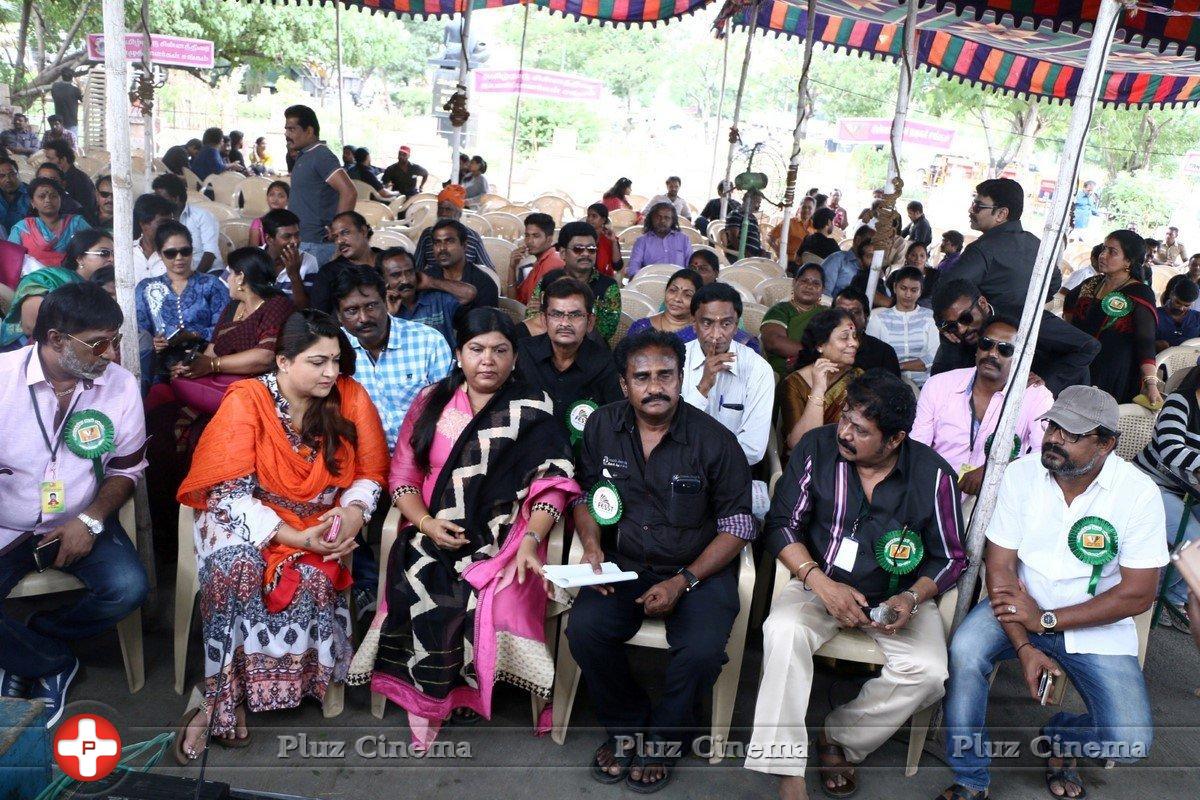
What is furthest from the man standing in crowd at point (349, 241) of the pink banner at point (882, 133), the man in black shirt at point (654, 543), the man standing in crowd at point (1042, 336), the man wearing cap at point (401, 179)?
the pink banner at point (882, 133)

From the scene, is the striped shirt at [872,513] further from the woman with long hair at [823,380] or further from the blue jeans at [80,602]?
the blue jeans at [80,602]

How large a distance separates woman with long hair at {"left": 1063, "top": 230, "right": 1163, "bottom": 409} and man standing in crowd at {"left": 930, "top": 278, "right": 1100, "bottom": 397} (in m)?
1.17

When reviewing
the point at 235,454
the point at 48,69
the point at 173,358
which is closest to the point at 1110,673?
the point at 235,454

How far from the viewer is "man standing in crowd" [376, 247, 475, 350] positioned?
15.4ft

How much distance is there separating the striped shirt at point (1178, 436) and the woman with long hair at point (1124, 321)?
1053 mm

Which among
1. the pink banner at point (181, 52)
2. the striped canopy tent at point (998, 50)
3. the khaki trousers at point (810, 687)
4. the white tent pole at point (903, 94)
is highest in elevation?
the striped canopy tent at point (998, 50)

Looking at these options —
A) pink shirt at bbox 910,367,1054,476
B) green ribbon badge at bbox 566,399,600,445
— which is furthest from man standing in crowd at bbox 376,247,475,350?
pink shirt at bbox 910,367,1054,476

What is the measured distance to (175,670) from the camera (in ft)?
11.2

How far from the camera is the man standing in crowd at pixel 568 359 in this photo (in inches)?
160

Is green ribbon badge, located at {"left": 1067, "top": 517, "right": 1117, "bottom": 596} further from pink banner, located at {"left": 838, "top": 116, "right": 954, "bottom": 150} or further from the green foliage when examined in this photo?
the green foliage

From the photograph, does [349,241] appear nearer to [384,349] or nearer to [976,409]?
[384,349]

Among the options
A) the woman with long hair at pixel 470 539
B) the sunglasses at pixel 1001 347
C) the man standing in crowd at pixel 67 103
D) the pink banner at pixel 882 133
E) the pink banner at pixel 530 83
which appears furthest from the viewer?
the man standing in crowd at pixel 67 103

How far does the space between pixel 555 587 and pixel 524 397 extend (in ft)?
2.34

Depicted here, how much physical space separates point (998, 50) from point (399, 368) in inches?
378
